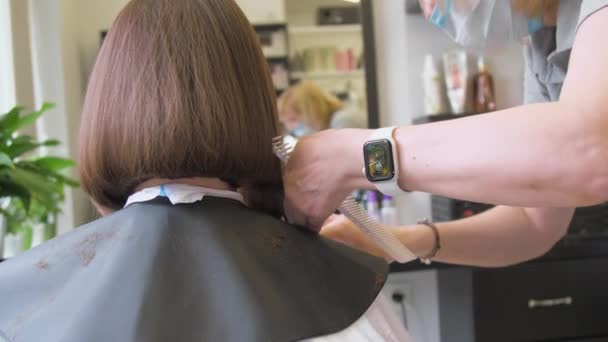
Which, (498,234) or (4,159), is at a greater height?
(4,159)

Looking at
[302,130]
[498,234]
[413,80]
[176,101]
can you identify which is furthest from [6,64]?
[498,234]

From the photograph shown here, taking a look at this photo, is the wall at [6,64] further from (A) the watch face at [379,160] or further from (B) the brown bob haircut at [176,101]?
(A) the watch face at [379,160]

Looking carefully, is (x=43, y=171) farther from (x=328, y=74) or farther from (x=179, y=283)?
(x=328, y=74)

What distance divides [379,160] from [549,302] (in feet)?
4.48

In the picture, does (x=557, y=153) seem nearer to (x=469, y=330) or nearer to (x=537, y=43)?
(x=537, y=43)

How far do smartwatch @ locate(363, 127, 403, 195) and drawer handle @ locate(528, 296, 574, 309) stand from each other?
4.24 ft

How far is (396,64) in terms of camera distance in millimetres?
2318

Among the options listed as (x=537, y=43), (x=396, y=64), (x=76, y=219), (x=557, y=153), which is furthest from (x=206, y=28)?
(x=396, y=64)

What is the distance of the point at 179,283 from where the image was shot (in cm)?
67

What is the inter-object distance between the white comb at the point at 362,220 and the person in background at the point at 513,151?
Result: 19 millimetres

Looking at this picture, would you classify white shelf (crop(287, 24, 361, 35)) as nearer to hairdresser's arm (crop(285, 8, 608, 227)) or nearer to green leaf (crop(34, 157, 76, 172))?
green leaf (crop(34, 157, 76, 172))

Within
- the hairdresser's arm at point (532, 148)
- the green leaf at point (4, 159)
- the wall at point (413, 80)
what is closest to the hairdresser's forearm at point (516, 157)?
the hairdresser's arm at point (532, 148)

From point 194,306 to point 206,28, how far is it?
385 mm

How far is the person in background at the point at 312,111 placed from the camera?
2.24 m
